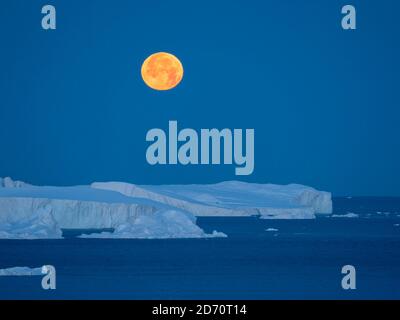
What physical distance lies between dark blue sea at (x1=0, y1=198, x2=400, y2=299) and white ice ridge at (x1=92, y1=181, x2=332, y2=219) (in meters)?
3.16

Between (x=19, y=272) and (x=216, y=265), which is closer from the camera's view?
(x=19, y=272)

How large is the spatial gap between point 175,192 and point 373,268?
17105 millimetres

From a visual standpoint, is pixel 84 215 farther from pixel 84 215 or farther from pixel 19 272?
pixel 19 272

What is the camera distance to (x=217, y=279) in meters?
18.5

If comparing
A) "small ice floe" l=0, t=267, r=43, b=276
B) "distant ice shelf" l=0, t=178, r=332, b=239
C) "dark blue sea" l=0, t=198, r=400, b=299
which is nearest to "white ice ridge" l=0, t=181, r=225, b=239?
"distant ice shelf" l=0, t=178, r=332, b=239

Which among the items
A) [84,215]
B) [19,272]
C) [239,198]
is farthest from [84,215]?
[239,198]

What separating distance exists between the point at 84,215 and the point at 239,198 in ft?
54.3

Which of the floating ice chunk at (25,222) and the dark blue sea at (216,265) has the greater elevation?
the floating ice chunk at (25,222)

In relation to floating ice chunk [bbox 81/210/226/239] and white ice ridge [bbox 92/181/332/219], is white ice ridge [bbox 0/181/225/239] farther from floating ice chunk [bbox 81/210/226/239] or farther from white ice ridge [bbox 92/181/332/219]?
white ice ridge [bbox 92/181/332/219]

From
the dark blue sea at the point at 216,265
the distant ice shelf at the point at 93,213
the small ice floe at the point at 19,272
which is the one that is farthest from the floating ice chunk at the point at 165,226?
the small ice floe at the point at 19,272

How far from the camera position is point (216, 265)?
2172cm

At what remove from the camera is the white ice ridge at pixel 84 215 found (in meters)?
22.8

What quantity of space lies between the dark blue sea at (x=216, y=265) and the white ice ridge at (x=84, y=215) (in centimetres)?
57

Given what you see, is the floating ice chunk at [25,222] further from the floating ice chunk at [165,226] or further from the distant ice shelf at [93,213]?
the floating ice chunk at [165,226]
